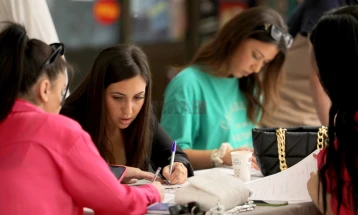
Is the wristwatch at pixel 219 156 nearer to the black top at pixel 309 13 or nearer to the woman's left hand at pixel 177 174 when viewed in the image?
the woman's left hand at pixel 177 174

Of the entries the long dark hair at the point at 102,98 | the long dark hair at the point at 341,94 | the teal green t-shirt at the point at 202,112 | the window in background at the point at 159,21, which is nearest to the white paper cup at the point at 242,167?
the long dark hair at the point at 102,98

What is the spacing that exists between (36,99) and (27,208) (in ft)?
1.02

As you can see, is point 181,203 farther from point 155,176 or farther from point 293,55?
point 293,55

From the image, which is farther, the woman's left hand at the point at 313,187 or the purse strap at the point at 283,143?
the purse strap at the point at 283,143

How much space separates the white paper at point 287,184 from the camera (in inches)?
91.7

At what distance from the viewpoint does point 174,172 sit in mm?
2648

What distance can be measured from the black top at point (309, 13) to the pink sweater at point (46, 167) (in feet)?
6.55

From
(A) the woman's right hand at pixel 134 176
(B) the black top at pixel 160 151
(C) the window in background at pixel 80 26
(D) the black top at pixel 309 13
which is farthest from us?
(C) the window in background at pixel 80 26

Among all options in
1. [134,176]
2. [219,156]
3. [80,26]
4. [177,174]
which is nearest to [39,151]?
[134,176]

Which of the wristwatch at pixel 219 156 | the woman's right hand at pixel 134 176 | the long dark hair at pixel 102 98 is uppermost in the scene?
the long dark hair at pixel 102 98

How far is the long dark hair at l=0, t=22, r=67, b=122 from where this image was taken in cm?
194

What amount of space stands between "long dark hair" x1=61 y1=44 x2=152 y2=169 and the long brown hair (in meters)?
0.81

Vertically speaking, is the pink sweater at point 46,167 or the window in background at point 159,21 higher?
the pink sweater at point 46,167

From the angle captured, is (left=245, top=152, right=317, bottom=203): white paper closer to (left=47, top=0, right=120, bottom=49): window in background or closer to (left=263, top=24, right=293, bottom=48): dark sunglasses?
(left=263, top=24, right=293, bottom=48): dark sunglasses
